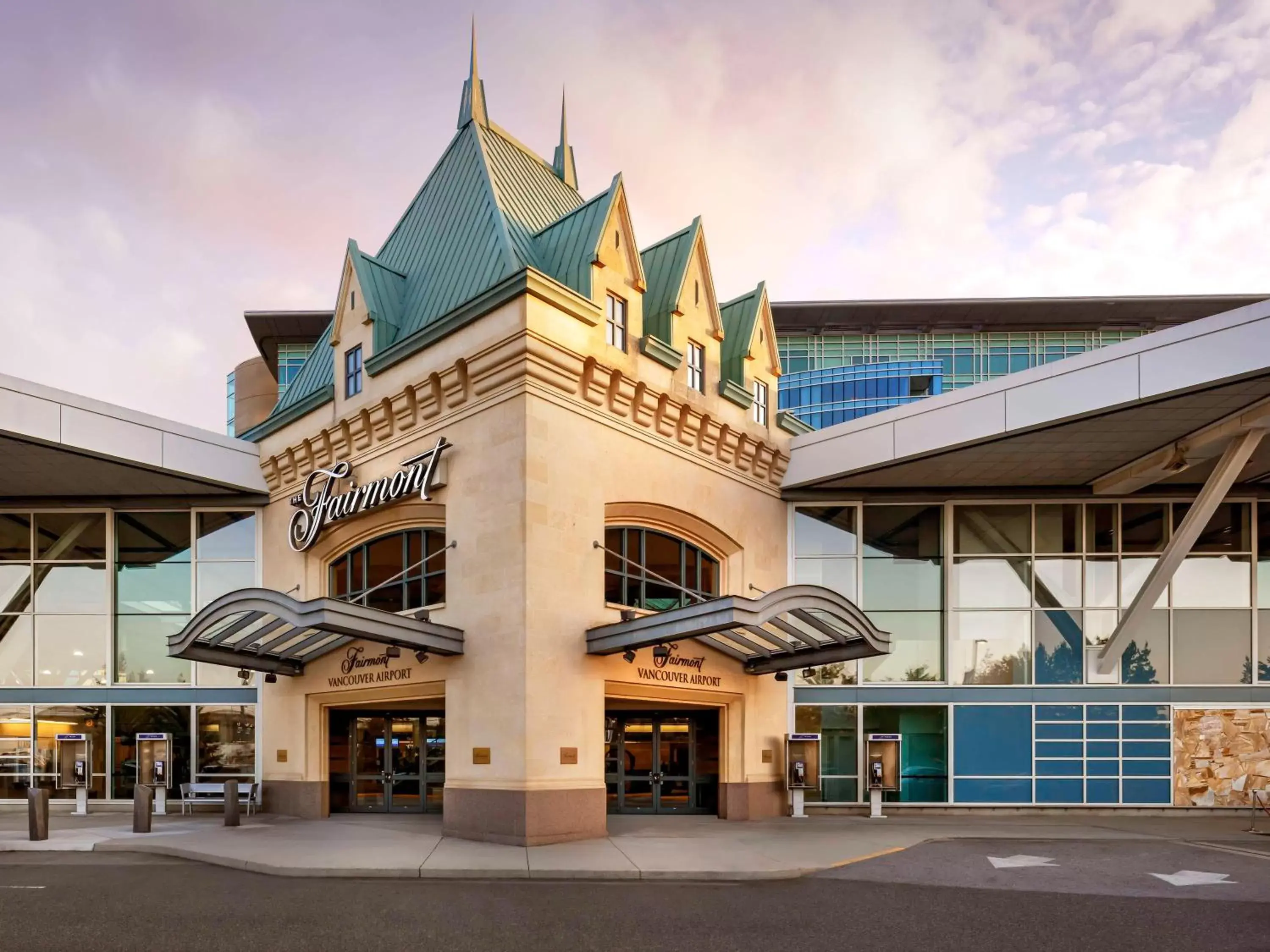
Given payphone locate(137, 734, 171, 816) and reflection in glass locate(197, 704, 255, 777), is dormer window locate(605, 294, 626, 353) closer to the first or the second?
reflection in glass locate(197, 704, 255, 777)

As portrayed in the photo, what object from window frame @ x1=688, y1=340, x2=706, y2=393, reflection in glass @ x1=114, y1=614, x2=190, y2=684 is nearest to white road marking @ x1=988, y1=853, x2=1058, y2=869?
window frame @ x1=688, y1=340, x2=706, y2=393

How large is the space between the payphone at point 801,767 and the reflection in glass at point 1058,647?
6.10 m

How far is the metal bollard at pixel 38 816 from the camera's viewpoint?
17.5 m

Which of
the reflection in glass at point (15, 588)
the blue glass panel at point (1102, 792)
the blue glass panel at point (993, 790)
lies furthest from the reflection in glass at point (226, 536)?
the blue glass panel at point (1102, 792)

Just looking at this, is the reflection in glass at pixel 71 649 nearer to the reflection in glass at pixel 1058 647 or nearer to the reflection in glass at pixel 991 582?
the reflection in glass at pixel 991 582

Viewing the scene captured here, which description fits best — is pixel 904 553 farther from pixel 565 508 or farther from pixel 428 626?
pixel 428 626

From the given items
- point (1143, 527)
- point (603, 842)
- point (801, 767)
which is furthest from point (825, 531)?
point (603, 842)

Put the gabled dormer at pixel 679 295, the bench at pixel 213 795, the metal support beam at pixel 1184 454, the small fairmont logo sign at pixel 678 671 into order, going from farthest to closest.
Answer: the bench at pixel 213 795 → the gabled dormer at pixel 679 295 → the small fairmont logo sign at pixel 678 671 → the metal support beam at pixel 1184 454

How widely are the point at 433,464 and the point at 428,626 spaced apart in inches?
136

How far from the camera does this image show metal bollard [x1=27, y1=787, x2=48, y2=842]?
1747 centimetres

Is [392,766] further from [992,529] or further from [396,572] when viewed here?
[992,529]

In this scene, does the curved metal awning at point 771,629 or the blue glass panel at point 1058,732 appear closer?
the curved metal awning at point 771,629

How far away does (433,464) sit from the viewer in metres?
19.5

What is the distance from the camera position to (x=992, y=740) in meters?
23.7
